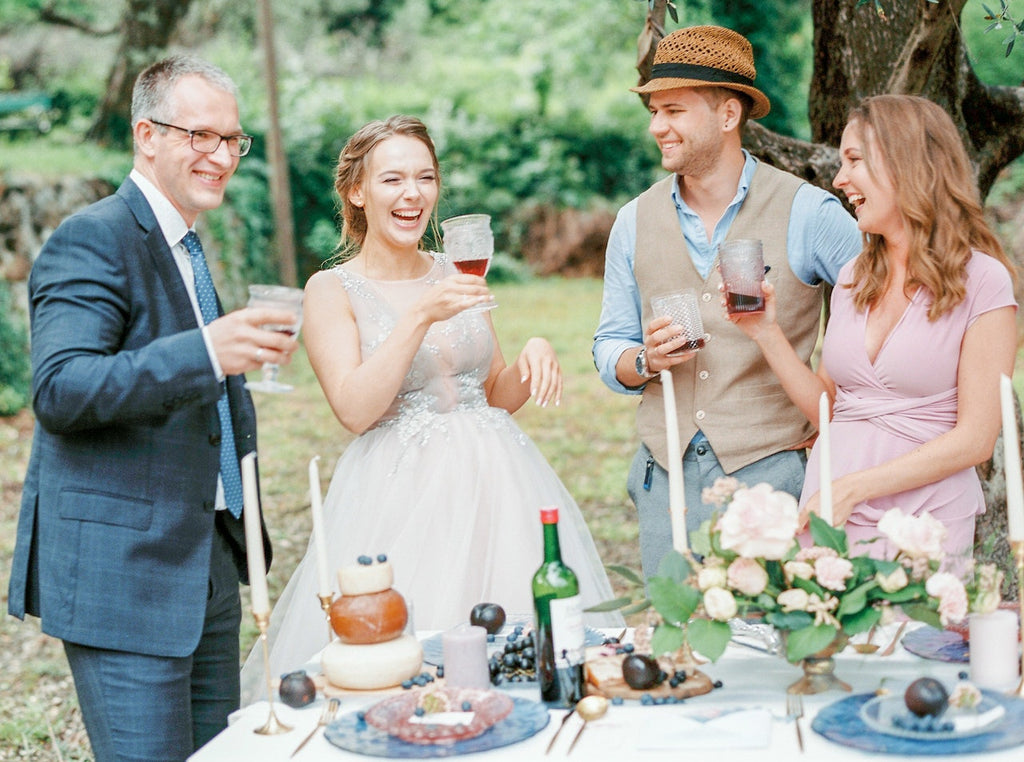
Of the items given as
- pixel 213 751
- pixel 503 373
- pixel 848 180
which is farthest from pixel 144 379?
pixel 848 180

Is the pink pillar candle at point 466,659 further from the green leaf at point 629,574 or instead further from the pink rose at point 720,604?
the pink rose at point 720,604

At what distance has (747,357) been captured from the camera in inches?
120

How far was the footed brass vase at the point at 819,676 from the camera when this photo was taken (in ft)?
6.56

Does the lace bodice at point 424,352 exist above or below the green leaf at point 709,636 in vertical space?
above

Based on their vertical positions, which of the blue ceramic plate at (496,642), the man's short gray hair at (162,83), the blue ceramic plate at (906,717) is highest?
the man's short gray hair at (162,83)

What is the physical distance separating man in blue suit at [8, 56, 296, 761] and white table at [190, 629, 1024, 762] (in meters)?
0.34

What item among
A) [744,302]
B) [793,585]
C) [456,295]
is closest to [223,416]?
[456,295]

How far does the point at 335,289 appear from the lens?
10.1 ft

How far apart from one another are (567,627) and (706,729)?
277 mm

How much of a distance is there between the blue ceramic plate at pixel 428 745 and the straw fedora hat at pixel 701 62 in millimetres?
1724

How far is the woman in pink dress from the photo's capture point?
2.55 meters

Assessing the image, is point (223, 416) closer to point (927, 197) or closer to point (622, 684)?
point (622, 684)

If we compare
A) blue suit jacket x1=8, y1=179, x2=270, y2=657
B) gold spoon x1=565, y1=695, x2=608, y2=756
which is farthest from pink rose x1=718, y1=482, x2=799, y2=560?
blue suit jacket x1=8, y1=179, x2=270, y2=657

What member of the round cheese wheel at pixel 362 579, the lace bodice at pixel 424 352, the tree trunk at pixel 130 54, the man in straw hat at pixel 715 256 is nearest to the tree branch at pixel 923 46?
the man in straw hat at pixel 715 256
